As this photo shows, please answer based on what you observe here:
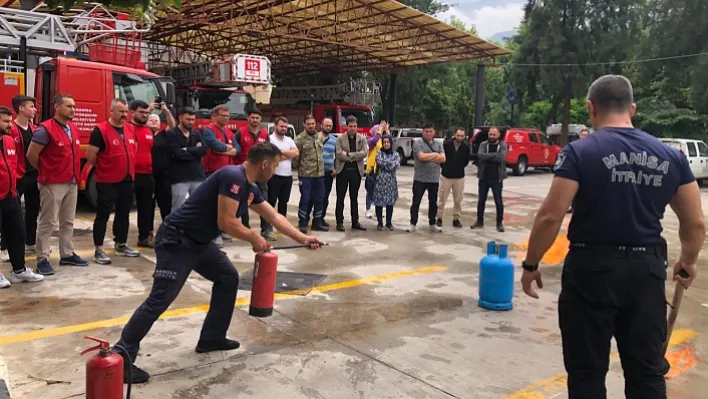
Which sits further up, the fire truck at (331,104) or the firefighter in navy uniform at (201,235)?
the fire truck at (331,104)

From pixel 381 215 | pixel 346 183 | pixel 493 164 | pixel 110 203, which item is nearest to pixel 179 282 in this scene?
pixel 110 203

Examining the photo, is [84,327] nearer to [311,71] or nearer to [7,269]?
[7,269]

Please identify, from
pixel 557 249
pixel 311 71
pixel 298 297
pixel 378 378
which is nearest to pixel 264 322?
pixel 298 297

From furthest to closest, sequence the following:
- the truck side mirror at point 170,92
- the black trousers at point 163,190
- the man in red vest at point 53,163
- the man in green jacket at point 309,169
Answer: the truck side mirror at point 170,92, the man in green jacket at point 309,169, the black trousers at point 163,190, the man in red vest at point 53,163

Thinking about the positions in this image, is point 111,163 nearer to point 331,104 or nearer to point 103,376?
point 103,376

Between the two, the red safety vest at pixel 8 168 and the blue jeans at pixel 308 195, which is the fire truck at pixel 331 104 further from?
the red safety vest at pixel 8 168

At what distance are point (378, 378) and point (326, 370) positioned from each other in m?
0.35

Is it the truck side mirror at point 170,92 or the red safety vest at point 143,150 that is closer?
the red safety vest at point 143,150

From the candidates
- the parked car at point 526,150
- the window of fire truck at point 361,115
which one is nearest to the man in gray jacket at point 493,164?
the parked car at point 526,150

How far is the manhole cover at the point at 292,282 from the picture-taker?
5.84m

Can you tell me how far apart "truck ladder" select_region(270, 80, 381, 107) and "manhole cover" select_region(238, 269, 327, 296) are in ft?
64.0

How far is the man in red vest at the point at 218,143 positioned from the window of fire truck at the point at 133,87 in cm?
252

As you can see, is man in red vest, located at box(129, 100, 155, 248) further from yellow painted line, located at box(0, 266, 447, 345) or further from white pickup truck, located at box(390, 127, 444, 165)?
white pickup truck, located at box(390, 127, 444, 165)

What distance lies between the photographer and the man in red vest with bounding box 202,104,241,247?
7484 mm
